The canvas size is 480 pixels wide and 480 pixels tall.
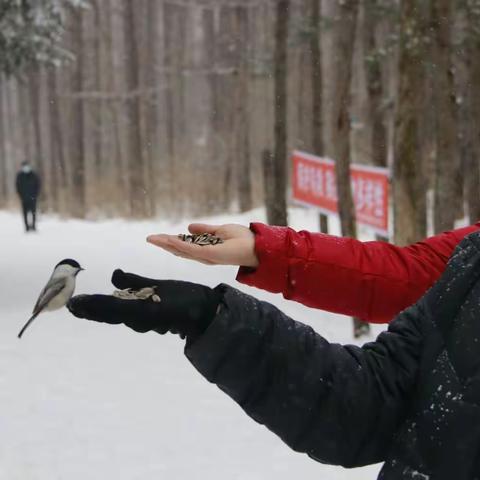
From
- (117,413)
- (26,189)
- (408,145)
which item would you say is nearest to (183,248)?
(117,413)

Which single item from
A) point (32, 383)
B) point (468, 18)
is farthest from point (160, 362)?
point (468, 18)

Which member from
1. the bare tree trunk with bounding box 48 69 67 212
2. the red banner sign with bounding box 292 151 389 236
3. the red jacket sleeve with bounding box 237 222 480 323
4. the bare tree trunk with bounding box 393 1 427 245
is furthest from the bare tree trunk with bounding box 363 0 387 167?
the bare tree trunk with bounding box 48 69 67 212

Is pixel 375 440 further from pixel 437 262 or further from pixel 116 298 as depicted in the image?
pixel 437 262

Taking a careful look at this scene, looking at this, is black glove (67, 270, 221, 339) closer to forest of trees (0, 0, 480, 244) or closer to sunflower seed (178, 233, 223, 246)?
sunflower seed (178, 233, 223, 246)

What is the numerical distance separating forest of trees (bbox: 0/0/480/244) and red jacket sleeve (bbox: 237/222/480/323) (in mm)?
6582

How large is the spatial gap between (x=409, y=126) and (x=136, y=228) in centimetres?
1586

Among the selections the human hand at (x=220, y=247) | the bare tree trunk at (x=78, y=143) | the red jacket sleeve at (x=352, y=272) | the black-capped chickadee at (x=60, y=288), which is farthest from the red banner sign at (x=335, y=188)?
the bare tree trunk at (x=78, y=143)

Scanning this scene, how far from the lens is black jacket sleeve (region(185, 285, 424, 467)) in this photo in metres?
1.59

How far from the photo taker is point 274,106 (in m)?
15.3

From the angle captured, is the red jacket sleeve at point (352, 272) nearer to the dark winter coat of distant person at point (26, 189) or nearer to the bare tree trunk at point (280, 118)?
the bare tree trunk at point (280, 118)

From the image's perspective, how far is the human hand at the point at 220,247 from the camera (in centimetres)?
191

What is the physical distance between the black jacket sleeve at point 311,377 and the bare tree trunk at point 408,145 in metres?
7.24

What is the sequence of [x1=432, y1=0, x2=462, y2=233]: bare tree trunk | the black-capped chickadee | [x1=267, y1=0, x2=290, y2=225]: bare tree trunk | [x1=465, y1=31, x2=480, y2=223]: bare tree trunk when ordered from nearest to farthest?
the black-capped chickadee
[x1=432, y1=0, x2=462, y2=233]: bare tree trunk
[x1=465, y1=31, x2=480, y2=223]: bare tree trunk
[x1=267, y1=0, x2=290, y2=225]: bare tree trunk

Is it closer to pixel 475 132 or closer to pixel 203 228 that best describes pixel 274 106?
pixel 475 132
